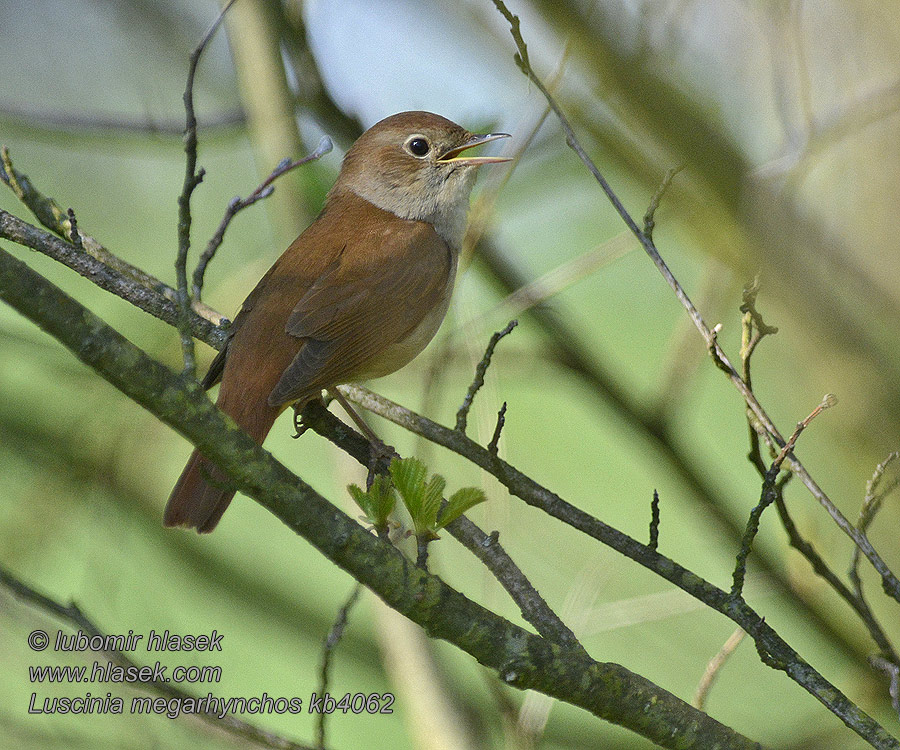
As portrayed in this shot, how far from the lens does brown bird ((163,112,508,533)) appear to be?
3168 mm

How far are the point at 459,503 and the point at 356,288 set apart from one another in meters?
1.58

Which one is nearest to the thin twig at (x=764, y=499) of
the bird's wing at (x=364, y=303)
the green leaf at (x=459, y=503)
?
the green leaf at (x=459, y=503)

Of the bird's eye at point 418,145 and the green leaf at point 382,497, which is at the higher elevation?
the bird's eye at point 418,145

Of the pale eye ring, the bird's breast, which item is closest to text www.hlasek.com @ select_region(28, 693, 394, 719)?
the bird's breast

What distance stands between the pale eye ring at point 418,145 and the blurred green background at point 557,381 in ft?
0.97

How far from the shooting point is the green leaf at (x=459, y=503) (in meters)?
2.24

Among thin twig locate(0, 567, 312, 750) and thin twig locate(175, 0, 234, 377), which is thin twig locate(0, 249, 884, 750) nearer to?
thin twig locate(175, 0, 234, 377)

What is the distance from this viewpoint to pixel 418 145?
4445 mm

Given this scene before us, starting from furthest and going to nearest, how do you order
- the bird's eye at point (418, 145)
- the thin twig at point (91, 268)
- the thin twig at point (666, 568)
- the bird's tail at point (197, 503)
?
the bird's eye at point (418, 145) < the bird's tail at point (197, 503) < the thin twig at point (91, 268) < the thin twig at point (666, 568)

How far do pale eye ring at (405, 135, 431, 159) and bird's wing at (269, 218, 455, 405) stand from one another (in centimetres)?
54

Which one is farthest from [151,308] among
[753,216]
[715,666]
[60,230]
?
[753,216]

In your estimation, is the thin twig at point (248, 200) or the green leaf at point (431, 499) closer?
the green leaf at point (431, 499)

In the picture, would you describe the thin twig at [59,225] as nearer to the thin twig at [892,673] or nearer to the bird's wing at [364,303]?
the bird's wing at [364,303]

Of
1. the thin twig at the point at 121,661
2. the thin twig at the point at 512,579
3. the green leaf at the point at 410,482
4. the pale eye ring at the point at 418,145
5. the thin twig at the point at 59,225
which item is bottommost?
the thin twig at the point at 121,661
